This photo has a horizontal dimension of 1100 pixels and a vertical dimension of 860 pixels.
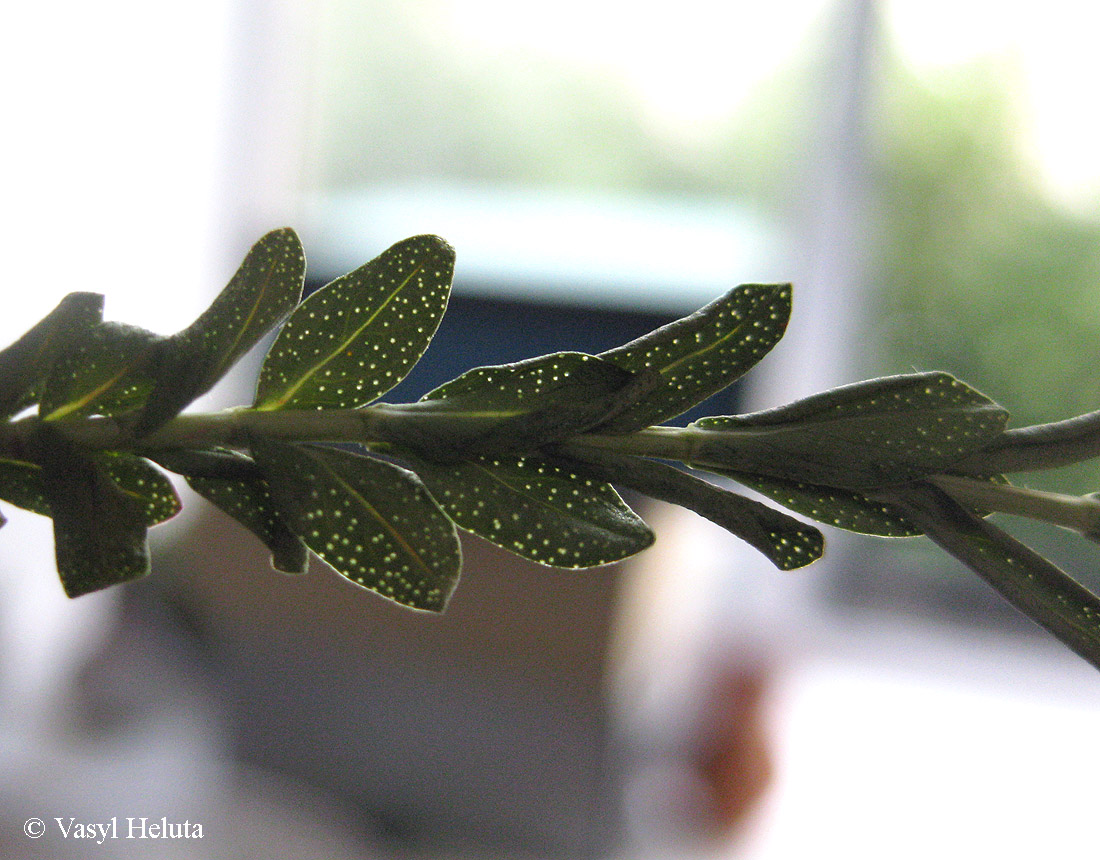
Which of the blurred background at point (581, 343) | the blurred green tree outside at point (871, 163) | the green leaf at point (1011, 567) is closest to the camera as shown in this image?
the green leaf at point (1011, 567)

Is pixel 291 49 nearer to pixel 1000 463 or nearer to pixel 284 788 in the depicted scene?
pixel 284 788

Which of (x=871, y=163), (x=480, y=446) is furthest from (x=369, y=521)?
(x=871, y=163)

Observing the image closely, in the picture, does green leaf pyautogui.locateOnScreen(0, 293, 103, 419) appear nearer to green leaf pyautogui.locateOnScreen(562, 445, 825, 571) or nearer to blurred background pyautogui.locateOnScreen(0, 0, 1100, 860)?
green leaf pyautogui.locateOnScreen(562, 445, 825, 571)

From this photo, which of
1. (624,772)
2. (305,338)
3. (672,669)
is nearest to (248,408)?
(305,338)

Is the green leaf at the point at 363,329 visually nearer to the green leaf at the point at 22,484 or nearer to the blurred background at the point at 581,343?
the green leaf at the point at 22,484

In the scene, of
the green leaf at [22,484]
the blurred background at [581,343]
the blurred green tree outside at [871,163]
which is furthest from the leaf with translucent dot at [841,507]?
the blurred green tree outside at [871,163]

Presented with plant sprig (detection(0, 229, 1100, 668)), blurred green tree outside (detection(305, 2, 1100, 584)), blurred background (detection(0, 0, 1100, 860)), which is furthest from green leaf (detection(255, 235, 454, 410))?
blurred green tree outside (detection(305, 2, 1100, 584))

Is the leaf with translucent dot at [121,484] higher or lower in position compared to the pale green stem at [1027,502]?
lower

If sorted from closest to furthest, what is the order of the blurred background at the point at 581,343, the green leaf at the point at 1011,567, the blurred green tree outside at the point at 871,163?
the green leaf at the point at 1011,567
the blurred background at the point at 581,343
the blurred green tree outside at the point at 871,163

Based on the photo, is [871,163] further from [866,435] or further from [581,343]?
[866,435]

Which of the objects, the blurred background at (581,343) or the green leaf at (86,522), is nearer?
the green leaf at (86,522)
